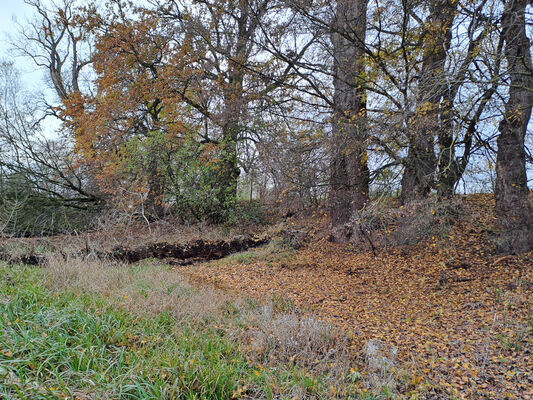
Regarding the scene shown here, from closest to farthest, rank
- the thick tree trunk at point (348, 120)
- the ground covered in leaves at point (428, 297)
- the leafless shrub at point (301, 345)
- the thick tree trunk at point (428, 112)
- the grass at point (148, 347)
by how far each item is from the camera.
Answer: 1. the grass at point (148, 347)
2. the ground covered in leaves at point (428, 297)
3. the leafless shrub at point (301, 345)
4. the thick tree trunk at point (428, 112)
5. the thick tree trunk at point (348, 120)

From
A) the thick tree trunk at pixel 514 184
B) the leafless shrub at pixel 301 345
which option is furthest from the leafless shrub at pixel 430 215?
the leafless shrub at pixel 301 345

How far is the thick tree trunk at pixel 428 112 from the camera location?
19.5 ft

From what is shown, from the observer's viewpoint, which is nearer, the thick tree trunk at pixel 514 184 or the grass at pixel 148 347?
the grass at pixel 148 347

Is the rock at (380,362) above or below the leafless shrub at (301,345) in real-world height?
below

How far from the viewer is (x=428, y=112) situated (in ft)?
20.2

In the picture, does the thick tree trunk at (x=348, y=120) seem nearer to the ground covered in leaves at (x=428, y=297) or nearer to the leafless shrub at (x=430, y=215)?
the ground covered in leaves at (x=428, y=297)

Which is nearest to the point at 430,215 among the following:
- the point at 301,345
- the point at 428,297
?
the point at 428,297

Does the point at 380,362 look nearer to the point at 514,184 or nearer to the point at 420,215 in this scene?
the point at 420,215

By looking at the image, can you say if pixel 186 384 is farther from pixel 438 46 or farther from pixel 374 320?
pixel 438 46

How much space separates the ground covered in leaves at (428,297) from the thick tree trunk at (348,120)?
4.48 feet

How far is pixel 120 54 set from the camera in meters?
11.7

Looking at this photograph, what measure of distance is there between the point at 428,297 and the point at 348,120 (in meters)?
3.96

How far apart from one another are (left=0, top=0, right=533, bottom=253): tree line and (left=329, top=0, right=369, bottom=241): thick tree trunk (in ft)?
0.13

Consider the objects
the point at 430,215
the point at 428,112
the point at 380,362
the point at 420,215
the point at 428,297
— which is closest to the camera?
the point at 380,362
